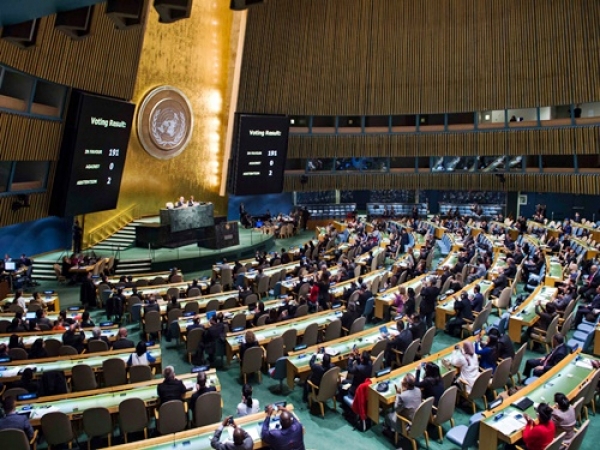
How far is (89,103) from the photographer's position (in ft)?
50.5

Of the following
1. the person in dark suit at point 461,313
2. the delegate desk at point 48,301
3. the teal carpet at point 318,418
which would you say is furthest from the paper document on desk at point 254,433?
the delegate desk at point 48,301

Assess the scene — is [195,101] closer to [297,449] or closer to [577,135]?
[577,135]

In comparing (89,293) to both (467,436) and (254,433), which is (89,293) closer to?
(254,433)

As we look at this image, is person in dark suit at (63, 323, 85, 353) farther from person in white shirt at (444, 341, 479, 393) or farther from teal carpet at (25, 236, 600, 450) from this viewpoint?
person in white shirt at (444, 341, 479, 393)

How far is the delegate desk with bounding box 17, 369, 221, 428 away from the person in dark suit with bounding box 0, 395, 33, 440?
39 cm

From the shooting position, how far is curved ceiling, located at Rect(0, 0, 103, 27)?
287 centimetres

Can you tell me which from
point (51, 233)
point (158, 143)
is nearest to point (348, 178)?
point (158, 143)

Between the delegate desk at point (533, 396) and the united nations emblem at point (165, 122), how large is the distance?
18.6 meters

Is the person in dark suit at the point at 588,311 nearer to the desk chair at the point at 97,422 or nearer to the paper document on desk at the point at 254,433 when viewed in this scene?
the paper document on desk at the point at 254,433

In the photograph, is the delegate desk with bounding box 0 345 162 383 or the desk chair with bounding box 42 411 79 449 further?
the delegate desk with bounding box 0 345 162 383

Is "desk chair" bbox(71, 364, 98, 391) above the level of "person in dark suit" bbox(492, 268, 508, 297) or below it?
below

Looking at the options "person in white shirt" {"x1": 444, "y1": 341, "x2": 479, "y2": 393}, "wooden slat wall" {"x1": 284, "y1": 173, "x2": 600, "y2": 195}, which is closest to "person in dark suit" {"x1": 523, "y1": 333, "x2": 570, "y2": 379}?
"person in white shirt" {"x1": 444, "y1": 341, "x2": 479, "y2": 393}

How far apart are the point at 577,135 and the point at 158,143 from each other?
Result: 63.4ft

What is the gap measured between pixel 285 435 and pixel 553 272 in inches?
426
